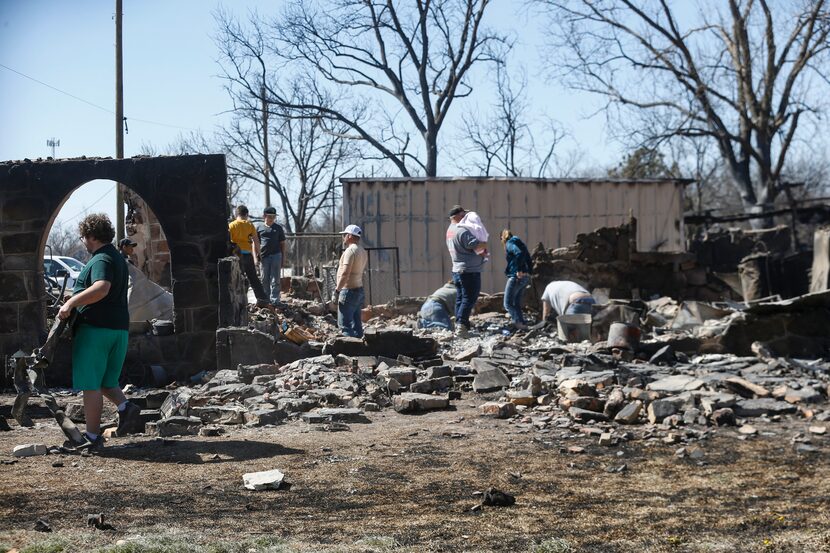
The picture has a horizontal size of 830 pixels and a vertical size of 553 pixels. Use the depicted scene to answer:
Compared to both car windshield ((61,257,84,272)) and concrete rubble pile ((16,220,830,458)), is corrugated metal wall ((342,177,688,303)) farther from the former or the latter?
car windshield ((61,257,84,272))

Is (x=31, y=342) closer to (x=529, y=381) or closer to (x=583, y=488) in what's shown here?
(x=529, y=381)

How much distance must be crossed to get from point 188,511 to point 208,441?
216cm

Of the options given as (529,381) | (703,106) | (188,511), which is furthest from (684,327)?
(703,106)

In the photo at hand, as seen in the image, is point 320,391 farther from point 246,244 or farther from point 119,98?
point 119,98

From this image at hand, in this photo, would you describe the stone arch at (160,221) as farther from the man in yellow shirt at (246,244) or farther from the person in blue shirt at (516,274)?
the person in blue shirt at (516,274)

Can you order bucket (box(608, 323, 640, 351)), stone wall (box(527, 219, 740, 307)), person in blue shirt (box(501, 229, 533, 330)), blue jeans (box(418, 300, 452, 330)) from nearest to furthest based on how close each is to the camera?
bucket (box(608, 323, 640, 351)) < person in blue shirt (box(501, 229, 533, 330)) < blue jeans (box(418, 300, 452, 330)) < stone wall (box(527, 219, 740, 307))

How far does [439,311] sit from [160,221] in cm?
448

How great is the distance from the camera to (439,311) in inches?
540

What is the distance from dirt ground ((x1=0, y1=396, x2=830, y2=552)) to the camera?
4184 mm

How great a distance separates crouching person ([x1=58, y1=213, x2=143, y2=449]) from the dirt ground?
430 millimetres

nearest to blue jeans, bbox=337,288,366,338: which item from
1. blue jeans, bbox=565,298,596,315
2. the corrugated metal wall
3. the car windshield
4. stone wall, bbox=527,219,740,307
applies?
blue jeans, bbox=565,298,596,315

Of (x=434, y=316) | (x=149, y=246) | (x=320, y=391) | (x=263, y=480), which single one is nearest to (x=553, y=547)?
(x=263, y=480)

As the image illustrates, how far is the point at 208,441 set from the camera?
22.2ft

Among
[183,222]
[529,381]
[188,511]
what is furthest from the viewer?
[183,222]
